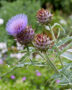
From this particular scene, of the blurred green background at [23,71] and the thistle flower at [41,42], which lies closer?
the thistle flower at [41,42]

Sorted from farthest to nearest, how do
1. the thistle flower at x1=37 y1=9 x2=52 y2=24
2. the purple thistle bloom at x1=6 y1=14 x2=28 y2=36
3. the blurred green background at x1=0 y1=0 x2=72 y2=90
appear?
the blurred green background at x1=0 y1=0 x2=72 y2=90 < the thistle flower at x1=37 y1=9 x2=52 y2=24 < the purple thistle bloom at x1=6 y1=14 x2=28 y2=36

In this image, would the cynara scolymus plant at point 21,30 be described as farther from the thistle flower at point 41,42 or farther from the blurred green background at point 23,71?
the blurred green background at point 23,71

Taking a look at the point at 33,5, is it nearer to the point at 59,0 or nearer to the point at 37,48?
the point at 59,0

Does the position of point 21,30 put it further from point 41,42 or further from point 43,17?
point 43,17

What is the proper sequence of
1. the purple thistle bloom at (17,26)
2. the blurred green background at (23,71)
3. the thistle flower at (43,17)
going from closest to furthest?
the purple thistle bloom at (17,26)
the thistle flower at (43,17)
the blurred green background at (23,71)

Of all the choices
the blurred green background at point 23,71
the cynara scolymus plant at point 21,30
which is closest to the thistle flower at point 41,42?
the cynara scolymus plant at point 21,30

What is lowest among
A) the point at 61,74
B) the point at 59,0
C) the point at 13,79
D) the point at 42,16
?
the point at 13,79

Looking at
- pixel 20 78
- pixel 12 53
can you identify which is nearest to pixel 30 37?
pixel 20 78

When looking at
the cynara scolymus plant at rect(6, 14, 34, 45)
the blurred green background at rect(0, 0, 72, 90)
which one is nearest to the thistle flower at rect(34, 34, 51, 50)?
the cynara scolymus plant at rect(6, 14, 34, 45)

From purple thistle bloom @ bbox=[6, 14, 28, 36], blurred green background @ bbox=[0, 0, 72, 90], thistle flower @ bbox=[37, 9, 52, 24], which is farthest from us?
blurred green background @ bbox=[0, 0, 72, 90]

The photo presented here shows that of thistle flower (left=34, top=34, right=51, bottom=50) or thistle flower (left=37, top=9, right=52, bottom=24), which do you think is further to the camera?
thistle flower (left=37, top=9, right=52, bottom=24)

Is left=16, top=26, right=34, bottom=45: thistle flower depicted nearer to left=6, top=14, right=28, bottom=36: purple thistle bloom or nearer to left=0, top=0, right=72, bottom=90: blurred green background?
left=6, top=14, right=28, bottom=36: purple thistle bloom
